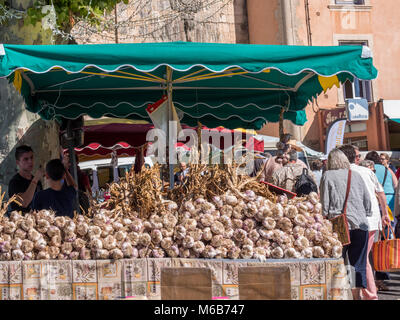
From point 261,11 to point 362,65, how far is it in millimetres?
16959

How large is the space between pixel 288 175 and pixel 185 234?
288 cm

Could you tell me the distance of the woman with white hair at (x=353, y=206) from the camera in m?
5.62

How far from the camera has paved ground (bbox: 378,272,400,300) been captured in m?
6.59

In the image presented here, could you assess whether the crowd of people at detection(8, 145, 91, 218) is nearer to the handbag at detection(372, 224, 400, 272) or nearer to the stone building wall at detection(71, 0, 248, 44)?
the handbag at detection(372, 224, 400, 272)

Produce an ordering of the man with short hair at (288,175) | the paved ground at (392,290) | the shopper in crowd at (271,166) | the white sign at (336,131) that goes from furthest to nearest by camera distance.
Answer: the white sign at (336,131) < the shopper in crowd at (271,166) < the man with short hair at (288,175) < the paved ground at (392,290)

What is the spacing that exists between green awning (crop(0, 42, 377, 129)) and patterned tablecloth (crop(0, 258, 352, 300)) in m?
1.56

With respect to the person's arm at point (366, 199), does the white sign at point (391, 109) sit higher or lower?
higher

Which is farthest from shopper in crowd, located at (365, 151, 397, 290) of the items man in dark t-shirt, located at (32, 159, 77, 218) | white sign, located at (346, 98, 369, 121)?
white sign, located at (346, 98, 369, 121)

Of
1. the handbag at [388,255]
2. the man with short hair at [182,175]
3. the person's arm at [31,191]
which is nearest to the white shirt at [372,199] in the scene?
the handbag at [388,255]

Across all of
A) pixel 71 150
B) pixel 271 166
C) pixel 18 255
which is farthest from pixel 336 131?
pixel 18 255

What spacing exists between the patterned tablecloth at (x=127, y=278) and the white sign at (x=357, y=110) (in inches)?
613

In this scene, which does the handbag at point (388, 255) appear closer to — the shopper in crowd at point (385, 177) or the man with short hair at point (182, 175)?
the shopper in crowd at point (385, 177)

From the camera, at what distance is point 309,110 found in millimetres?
21484
